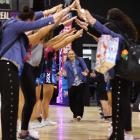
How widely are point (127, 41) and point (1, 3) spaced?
26.8 ft

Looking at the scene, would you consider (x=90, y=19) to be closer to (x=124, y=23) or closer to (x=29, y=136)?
(x=124, y=23)

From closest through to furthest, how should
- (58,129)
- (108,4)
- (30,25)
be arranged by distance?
1. (30,25)
2. (58,129)
3. (108,4)

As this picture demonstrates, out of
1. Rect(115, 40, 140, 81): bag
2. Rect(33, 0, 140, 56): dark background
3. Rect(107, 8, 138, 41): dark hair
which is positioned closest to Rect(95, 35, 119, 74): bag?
Rect(115, 40, 140, 81): bag

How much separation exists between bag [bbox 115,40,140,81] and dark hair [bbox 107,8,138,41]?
11.7 inches

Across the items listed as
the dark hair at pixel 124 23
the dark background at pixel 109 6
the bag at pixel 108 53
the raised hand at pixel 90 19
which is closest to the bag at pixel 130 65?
the bag at pixel 108 53

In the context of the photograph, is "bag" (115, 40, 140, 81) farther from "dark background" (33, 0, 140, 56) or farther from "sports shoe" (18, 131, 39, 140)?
"dark background" (33, 0, 140, 56)

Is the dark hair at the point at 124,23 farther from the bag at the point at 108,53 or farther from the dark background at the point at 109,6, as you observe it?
the dark background at the point at 109,6

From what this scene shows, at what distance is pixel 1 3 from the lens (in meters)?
12.0

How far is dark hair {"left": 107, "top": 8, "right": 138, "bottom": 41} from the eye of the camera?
14.7ft

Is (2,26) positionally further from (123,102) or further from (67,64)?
Answer: (67,64)

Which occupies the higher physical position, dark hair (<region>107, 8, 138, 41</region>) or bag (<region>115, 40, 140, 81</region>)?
dark hair (<region>107, 8, 138, 41</region>)

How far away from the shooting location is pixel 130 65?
13.8ft

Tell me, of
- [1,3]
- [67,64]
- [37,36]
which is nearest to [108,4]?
[1,3]

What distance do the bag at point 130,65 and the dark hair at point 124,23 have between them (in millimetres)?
297
